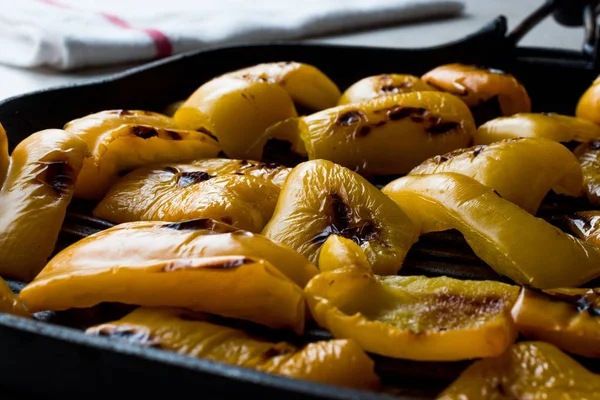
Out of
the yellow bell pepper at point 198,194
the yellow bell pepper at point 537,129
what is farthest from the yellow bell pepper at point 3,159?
the yellow bell pepper at point 537,129

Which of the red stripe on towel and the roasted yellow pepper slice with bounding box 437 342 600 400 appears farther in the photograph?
the red stripe on towel

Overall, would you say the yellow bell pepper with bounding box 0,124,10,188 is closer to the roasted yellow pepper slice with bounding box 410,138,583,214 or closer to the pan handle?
the roasted yellow pepper slice with bounding box 410,138,583,214

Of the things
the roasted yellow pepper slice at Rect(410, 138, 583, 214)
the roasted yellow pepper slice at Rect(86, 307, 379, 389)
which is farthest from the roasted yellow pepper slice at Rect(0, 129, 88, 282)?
Result: the roasted yellow pepper slice at Rect(410, 138, 583, 214)

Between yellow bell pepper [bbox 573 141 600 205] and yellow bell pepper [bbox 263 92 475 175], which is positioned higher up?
yellow bell pepper [bbox 263 92 475 175]

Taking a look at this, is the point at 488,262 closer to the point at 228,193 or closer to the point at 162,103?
the point at 228,193

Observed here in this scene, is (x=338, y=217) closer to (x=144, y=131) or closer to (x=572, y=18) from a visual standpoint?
(x=144, y=131)

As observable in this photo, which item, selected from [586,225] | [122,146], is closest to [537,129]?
[586,225]
